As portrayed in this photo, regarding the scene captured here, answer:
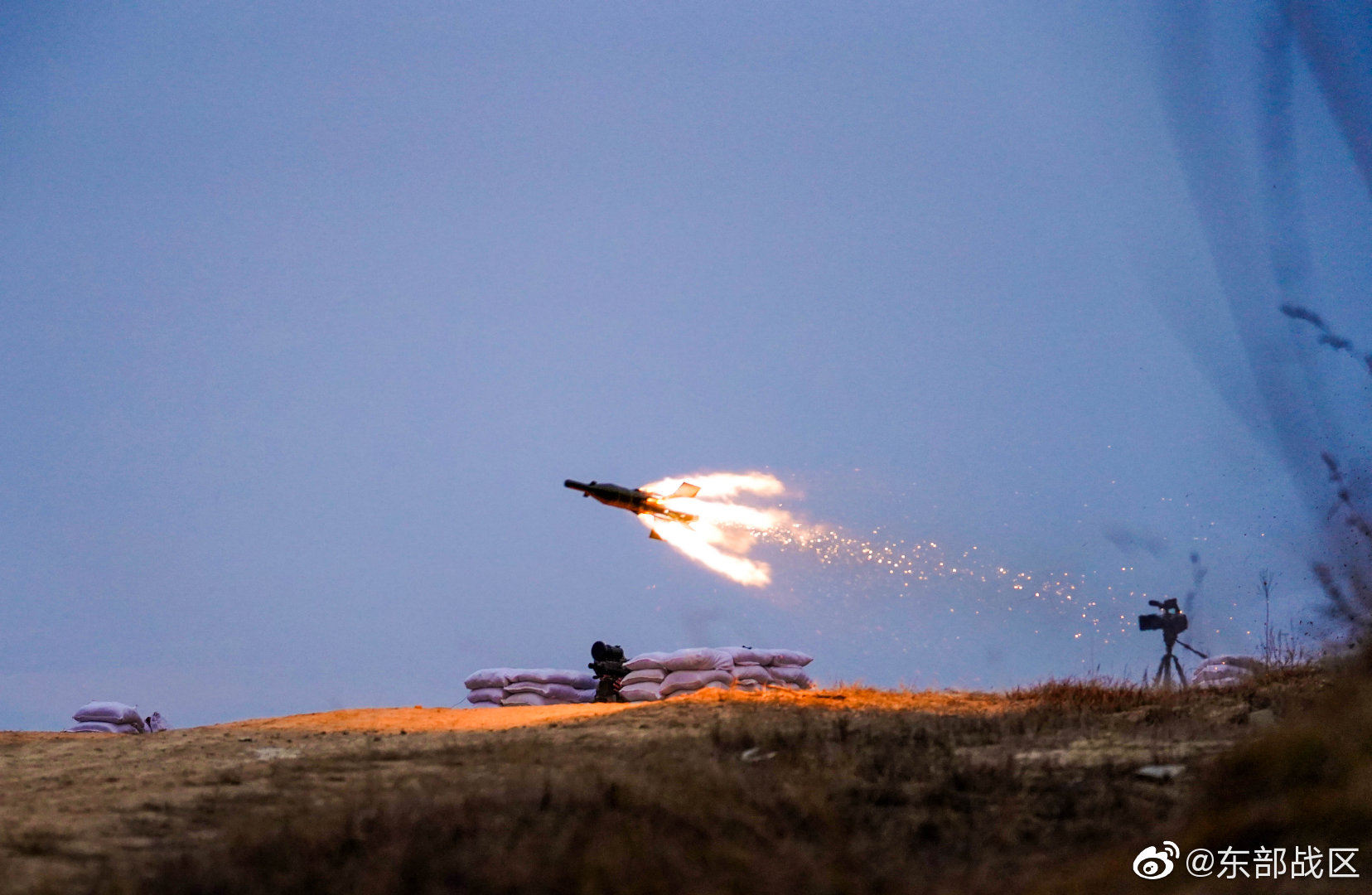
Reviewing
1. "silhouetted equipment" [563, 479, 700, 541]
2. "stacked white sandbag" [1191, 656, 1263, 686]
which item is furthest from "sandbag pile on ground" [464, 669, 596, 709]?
"stacked white sandbag" [1191, 656, 1263, 686]

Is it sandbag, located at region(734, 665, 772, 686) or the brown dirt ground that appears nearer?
the brown dirt ground

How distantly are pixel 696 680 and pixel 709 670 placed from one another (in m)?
0.30

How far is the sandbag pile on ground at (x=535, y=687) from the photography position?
1908 cm

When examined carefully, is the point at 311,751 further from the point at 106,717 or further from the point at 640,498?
the point at 106,717

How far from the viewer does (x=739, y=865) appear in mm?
5414

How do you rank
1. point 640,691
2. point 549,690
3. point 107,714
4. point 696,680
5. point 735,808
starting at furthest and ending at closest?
point 107,714 < point 549,690 < point 640,691 < point 696,680 < point 735,808

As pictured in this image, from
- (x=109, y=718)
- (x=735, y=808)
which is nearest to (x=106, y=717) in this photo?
(x=109, y=718)

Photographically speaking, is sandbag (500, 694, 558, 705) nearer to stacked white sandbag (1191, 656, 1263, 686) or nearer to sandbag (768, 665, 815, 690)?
sandbag (768, 665, 815, 690)

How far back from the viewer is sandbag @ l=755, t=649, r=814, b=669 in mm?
18938

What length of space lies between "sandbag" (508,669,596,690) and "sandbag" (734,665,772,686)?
2868 millimetres

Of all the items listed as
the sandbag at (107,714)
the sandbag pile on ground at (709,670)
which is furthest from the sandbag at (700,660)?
the sandbag at (107,714)

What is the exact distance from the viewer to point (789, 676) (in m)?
19.0

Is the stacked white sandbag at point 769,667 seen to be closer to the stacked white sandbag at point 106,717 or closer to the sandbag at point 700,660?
the sandbag at point 700,660

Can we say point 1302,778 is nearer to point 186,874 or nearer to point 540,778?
point 540,778
